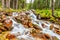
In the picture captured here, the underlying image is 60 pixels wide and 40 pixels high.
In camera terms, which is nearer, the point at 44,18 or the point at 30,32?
the point at 30,32

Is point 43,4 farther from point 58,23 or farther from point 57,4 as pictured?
point 58,23

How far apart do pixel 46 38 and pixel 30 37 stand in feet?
3.11

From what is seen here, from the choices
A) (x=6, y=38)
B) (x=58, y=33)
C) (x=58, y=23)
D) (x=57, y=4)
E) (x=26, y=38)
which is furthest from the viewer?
(x=57, y=4)

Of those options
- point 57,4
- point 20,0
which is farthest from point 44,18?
point 57,4

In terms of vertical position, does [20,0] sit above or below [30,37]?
above

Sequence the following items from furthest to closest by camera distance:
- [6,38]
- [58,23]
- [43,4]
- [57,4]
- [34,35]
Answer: [57,4] < [43,4] < [58,23] < [34,35] < [6,38]

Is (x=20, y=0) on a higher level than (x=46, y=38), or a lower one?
higher

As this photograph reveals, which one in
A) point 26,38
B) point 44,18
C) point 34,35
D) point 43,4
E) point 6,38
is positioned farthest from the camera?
point 43,4

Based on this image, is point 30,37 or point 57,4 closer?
point 30,37

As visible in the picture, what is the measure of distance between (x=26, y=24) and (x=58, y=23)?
6302mm

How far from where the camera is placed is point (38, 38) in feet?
27.4

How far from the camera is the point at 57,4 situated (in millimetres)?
50281

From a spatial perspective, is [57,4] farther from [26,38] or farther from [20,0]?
A: [26,38]

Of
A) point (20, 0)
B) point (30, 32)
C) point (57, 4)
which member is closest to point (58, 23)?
point (30, 32)
